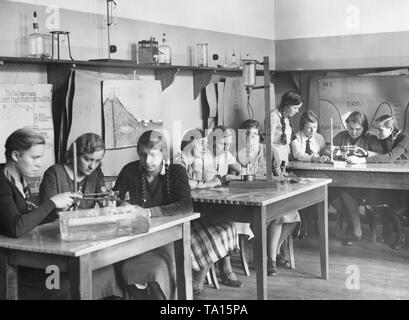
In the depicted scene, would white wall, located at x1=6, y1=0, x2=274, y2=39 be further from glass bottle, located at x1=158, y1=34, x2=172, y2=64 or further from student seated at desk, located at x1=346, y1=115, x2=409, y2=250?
student seated at desk, located at x1=346, y1=115, x2=409, y2=250

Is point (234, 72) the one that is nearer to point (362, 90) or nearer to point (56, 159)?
point (362, 90)

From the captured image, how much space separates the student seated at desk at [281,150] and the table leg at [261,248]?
0.81 meters

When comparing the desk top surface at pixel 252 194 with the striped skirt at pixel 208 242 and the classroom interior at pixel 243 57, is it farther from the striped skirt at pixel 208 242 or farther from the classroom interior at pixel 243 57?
the classroom interior at pixel 243 57

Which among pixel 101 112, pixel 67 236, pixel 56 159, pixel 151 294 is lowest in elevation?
pixel 151 294

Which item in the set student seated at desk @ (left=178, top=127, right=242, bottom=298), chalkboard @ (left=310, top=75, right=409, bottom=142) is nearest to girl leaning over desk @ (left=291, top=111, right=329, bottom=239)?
chalkboard @ (left=310, top=75, right=409, bottom=142)

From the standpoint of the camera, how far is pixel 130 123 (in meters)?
4.65

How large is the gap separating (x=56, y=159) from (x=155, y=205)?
0.83m

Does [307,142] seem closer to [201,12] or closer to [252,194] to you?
[201,12]

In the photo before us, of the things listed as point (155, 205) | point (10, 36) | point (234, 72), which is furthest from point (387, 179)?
point (10, 36)

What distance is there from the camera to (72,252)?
253 cm

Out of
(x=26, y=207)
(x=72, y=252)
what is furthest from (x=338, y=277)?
(x=72, y=252)

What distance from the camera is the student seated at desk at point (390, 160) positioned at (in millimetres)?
5418

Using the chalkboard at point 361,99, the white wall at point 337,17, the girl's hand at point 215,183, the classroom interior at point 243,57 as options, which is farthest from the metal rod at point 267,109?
the white wall at point 337,17

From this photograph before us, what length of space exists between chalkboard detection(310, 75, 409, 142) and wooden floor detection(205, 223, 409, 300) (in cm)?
147
